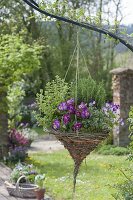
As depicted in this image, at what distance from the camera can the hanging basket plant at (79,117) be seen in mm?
3992

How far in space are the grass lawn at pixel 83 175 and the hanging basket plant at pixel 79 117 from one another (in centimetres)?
140

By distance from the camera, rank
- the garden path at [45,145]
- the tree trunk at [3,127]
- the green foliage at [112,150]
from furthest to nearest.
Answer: the garden path at [45,145] < the green foliage at [112,150] < the tree trunk at [3,127]

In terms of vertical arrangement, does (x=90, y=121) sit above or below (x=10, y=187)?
above

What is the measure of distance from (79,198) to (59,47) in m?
13.0

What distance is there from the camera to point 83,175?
26.6ft

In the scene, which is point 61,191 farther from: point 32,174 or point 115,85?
point 115,85

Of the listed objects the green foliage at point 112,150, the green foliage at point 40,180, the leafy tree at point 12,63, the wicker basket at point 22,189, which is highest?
the leafy tree at point 12,63

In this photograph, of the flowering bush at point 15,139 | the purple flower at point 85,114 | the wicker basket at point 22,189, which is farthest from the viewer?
the flowering bush at point 15,139

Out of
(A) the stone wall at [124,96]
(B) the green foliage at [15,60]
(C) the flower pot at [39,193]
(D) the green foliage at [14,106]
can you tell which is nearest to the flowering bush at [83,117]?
(C) the flower pot at [39,193]

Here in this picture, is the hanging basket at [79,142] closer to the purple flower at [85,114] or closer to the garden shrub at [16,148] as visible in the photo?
the purple flower at [85,114]

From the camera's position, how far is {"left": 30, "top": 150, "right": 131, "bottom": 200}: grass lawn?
6.96 meters

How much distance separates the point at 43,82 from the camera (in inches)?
792

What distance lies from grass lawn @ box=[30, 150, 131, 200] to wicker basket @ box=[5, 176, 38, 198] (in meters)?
0.42

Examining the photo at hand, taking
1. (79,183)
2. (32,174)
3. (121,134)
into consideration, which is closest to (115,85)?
(121,134)
